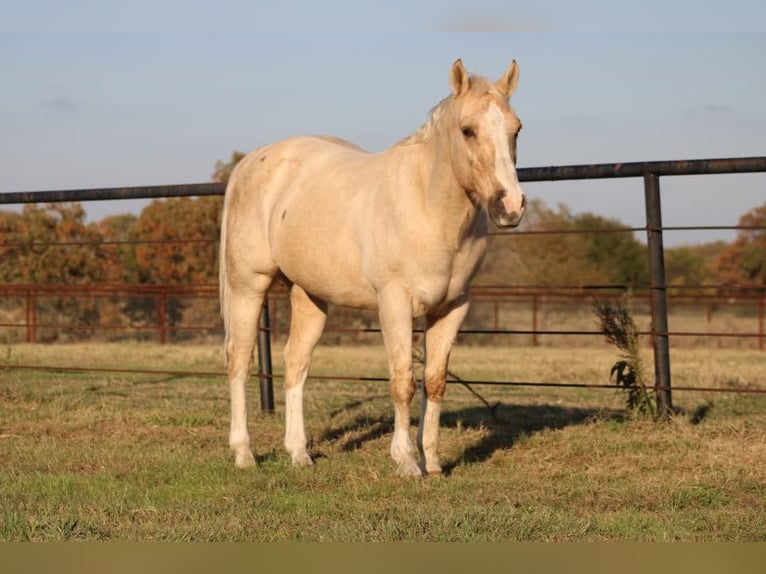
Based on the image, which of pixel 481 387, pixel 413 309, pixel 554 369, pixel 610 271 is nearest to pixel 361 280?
pixel 413 309

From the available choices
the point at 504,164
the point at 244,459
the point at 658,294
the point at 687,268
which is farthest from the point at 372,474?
the point at 687,268

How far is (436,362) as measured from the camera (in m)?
5.89

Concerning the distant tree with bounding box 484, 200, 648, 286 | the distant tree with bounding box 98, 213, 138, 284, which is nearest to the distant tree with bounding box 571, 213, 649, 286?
the distant tree with bounding box 484, 200, 648, 286

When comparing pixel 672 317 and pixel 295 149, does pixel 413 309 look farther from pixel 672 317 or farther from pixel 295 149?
pixel 672 317

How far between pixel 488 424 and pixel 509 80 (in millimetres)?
3005

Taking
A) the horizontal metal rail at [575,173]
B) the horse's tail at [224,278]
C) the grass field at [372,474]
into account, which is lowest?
the grass field at [372,474]

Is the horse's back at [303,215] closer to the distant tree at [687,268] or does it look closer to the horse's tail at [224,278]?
the horse's tail at [224,278]

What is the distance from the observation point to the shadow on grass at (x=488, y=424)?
666 centimetres

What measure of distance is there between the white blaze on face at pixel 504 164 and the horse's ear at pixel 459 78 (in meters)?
0.25

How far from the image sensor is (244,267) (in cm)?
674

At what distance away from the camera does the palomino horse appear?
207 inches

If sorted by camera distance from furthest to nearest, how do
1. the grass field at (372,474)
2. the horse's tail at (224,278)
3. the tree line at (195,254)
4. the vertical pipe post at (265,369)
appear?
1. the tree line at (195,254)
2. the vertical pipe post at (265,369)
3. the horse's tail at (224,278)
4. the grass field at (372,474)

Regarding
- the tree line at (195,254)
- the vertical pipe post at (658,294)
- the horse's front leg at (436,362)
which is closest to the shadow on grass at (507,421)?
the horse's front leg at (436,362)

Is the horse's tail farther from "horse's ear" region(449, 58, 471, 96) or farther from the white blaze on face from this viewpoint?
the white blaze on face
